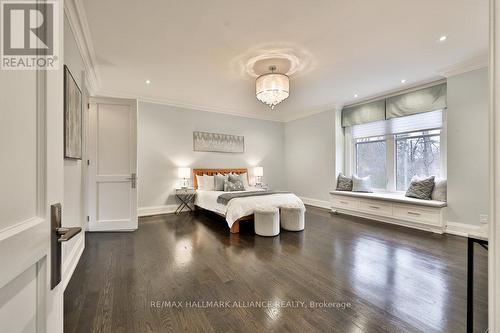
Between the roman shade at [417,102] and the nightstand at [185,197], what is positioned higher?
the roman shade at [417,102]

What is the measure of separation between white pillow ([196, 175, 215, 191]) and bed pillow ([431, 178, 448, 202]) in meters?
4.35

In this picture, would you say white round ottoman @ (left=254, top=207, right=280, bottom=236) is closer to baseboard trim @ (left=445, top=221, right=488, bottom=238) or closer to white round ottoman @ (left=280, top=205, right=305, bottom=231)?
white round ottoman @ (left=280, top=205, right=305, bottom=231)

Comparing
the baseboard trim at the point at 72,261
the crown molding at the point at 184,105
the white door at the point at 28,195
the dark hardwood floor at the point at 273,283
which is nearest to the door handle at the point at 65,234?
the white door at the point at 28,195

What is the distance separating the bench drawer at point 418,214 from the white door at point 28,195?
478cm

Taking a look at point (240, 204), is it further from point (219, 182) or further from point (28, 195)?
point (28, 195)

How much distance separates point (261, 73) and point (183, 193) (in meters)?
3.02

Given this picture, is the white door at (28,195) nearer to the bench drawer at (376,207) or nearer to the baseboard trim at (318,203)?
the bench drawer at (376,207)

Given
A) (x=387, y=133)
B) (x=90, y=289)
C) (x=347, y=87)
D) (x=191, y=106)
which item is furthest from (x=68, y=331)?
(x=387, y=133)

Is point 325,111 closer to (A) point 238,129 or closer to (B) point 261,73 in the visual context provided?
(A) point 238,129

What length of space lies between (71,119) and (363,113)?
5410 mm

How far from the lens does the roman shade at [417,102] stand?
3.90 meters

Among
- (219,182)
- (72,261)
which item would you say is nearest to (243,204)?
(219,182)

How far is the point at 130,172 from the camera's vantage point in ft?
12.3

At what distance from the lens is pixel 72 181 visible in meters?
2.47
